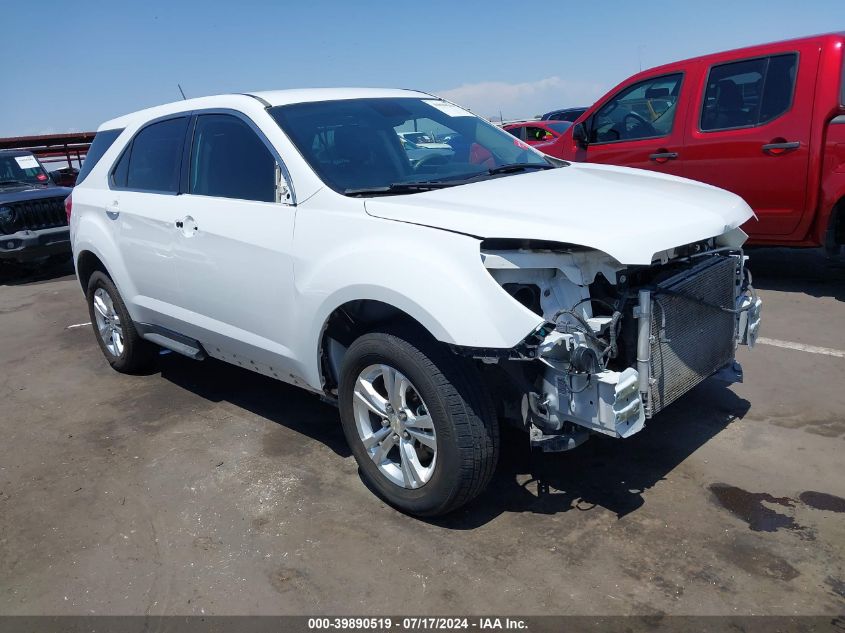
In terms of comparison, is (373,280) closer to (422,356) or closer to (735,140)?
(422,356)

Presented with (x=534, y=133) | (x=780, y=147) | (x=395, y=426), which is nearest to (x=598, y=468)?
(x=395, y=426)

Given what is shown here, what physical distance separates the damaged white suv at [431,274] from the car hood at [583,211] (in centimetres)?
1

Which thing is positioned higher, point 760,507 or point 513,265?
point 513,265

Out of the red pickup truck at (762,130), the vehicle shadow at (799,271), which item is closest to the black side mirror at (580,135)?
the red pickup truck at (762,130)

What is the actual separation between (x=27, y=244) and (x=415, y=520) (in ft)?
28.2

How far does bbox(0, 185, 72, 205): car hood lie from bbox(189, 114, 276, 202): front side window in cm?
714

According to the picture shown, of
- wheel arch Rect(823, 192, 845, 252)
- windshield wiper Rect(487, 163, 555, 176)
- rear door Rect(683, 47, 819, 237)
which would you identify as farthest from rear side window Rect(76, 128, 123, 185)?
wheel arch Rect(823, 192, 845, 252)

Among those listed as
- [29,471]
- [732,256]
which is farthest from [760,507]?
[29,471]

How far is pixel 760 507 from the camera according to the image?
3240 mm

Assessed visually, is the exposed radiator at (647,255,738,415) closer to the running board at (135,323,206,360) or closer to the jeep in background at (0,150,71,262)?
the running board at (135,323,206,360)

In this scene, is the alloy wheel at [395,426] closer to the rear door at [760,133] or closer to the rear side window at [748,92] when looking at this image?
the rear door at [760,133]

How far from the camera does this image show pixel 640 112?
7.12 metres

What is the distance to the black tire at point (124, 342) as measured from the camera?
524cm

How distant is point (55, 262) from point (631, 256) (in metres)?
10.7
